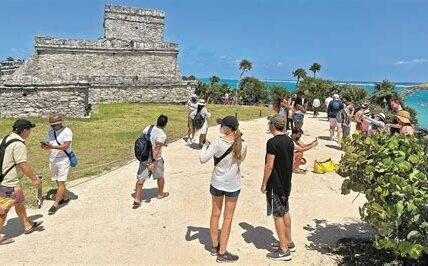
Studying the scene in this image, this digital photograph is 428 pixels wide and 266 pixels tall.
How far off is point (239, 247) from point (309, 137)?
10.5 metres

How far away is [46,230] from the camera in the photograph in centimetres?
721

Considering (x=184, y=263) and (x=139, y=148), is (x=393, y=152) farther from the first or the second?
(x=139, y=148)

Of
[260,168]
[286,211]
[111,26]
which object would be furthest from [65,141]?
[111,26]

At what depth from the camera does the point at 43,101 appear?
20484 mm

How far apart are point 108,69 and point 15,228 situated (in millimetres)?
25480

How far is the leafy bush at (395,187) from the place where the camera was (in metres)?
4.95

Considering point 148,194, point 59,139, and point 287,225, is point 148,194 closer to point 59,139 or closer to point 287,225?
point 59,139

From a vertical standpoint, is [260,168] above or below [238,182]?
below

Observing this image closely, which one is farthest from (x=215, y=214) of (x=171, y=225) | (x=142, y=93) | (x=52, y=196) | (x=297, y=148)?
(x=142, y=93)

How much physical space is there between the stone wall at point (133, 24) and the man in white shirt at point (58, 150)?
26.8m

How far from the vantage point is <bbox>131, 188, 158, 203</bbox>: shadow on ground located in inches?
347

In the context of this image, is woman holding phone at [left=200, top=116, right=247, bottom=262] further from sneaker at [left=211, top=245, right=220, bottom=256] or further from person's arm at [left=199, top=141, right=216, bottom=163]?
sneaker at [left=211, top=245, right=220, bottom=256]

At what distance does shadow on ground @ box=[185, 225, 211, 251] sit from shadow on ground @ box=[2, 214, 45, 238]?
261cm

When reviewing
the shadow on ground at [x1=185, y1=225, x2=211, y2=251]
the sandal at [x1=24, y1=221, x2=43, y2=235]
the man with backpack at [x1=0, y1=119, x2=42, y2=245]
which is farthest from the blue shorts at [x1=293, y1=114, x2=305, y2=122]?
the man with backpack at [x1=0, y1=119, x2=42, y2=245]
